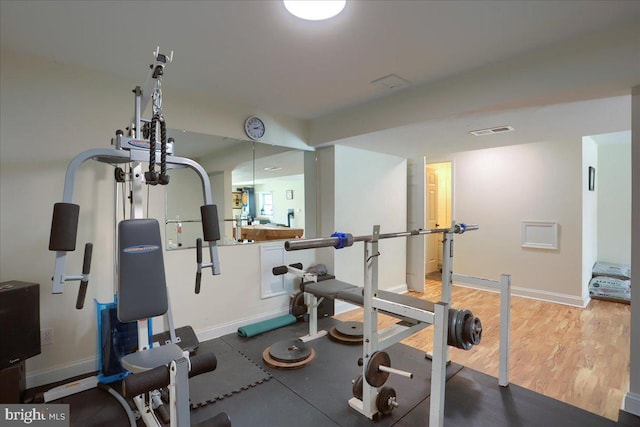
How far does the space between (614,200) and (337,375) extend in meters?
5.25

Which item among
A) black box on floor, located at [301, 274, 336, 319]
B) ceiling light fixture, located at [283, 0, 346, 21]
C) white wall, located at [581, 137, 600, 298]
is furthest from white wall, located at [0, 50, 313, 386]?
white wall, located at [581, 137, 600, 298]

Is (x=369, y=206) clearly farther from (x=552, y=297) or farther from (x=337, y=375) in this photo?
(x=552, y=297)

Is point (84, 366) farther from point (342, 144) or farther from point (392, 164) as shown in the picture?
point (392, 164)

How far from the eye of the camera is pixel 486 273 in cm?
467

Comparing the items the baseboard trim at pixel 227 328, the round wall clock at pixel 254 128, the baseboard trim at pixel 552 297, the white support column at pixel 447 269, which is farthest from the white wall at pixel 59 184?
the baseboard trim at pixel 552 297

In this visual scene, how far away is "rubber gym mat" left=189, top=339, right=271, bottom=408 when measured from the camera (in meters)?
2.02

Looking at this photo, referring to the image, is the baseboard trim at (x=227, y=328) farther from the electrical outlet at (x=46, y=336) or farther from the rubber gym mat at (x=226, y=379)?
the electrical outlet at (x=46, y=336)

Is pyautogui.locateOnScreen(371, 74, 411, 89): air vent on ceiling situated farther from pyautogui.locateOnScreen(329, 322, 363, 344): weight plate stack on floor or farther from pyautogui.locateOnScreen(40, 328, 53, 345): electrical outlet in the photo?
pyautogui.locateOnScreen(40, 328, 53, 345): electrical outlet

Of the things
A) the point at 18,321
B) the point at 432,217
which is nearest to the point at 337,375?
the point at 18,321

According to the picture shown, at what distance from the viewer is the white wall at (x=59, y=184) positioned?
203 cm

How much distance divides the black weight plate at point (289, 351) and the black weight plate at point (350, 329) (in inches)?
15.8

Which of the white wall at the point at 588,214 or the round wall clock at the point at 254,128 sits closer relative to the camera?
the round wall clock at the point at 254,128

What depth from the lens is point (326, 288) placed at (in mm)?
2750

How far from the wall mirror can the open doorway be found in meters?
2.93
